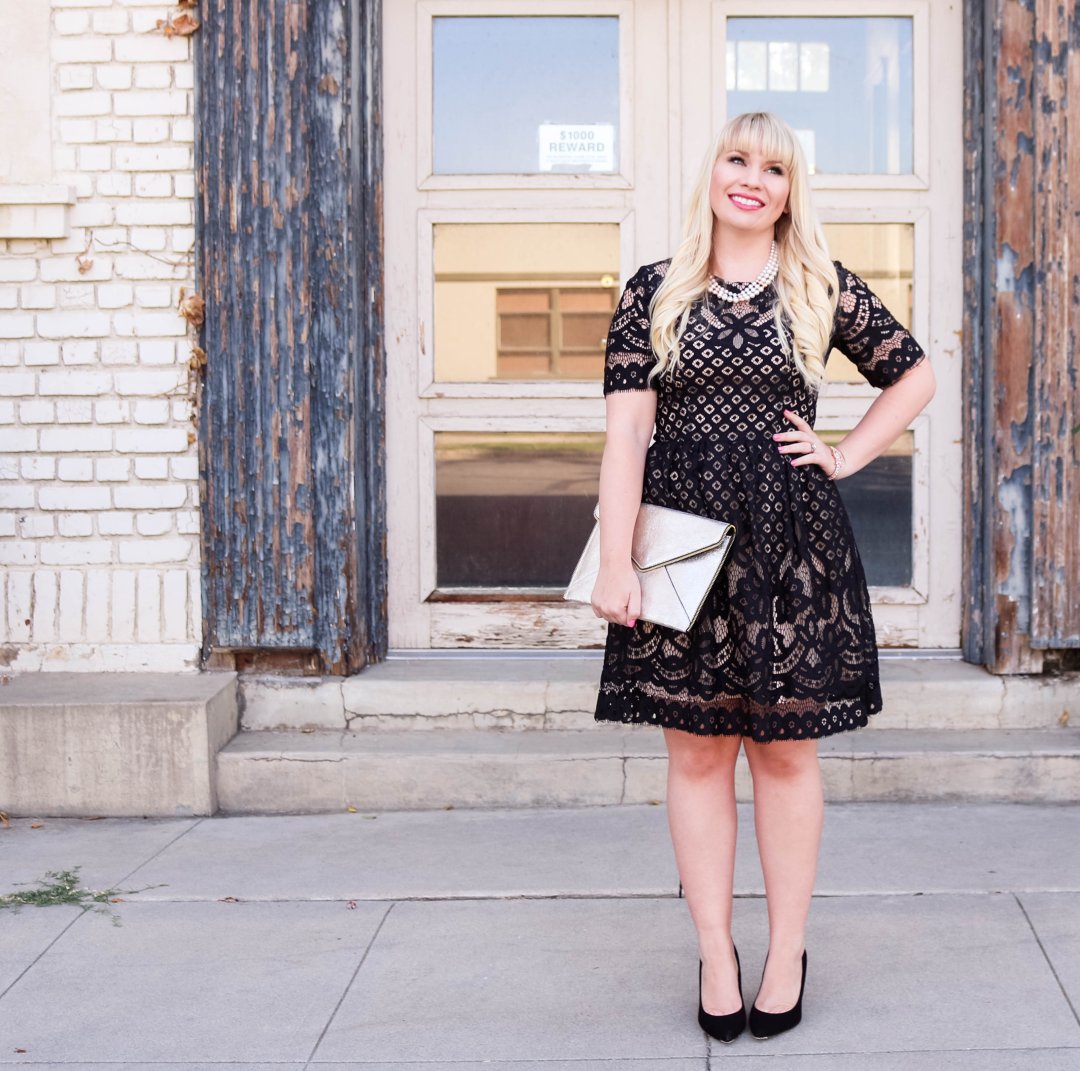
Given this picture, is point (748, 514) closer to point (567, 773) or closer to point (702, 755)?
point (702, 755)

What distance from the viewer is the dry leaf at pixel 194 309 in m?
4.80

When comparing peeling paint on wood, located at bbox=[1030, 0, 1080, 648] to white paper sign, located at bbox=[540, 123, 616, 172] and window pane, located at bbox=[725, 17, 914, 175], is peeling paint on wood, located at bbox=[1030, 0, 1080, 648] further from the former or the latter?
white paper sign, located at bbox=[540, 123, 616, 172]

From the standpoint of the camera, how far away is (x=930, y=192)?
5051 mm

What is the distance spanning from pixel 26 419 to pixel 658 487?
2.78 m

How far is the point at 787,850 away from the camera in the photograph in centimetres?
298

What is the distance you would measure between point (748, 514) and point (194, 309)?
2529 millimetres

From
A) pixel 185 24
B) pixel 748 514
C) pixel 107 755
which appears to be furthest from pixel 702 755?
pixel 185 24

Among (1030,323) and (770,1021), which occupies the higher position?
(1030,323)

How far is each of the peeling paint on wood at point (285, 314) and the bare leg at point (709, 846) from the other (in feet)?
7.00

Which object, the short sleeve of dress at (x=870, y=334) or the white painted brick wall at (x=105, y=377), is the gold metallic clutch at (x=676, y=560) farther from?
the white painted brick wall at (x=105, y=377)

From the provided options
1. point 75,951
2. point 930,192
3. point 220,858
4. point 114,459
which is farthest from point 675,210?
point 75,951

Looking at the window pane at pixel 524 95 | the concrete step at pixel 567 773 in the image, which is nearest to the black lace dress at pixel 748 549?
the concrete step at pixel 567 773

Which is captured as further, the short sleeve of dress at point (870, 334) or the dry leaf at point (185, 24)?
the dry leaf at point (185, 24)

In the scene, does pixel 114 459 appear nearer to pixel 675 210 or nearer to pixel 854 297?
pixel 675 210
